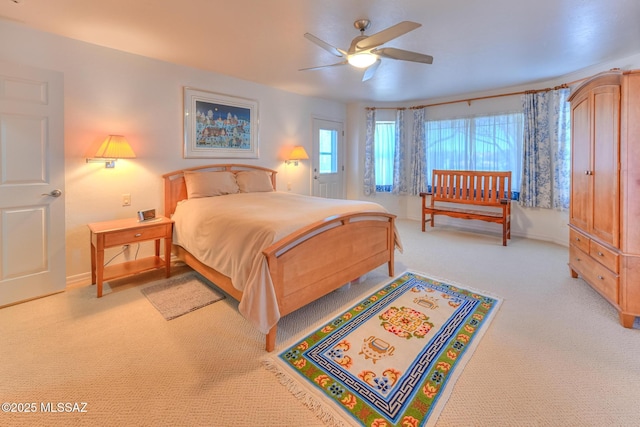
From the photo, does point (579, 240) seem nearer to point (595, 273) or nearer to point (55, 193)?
point (595, 273)

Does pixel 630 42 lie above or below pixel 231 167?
above

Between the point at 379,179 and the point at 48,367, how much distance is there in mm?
5588

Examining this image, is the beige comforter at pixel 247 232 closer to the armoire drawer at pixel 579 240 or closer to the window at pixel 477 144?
the armoire drawer at pixel 579 240

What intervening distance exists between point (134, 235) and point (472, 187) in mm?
4892

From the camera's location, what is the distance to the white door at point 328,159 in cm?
562

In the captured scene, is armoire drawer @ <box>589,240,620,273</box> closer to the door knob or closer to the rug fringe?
the rug fringe

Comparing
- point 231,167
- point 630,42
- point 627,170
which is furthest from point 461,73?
point 231,167

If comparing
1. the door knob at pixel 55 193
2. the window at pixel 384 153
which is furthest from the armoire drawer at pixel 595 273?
the door knob at pixel 55 193

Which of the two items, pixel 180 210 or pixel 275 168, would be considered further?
pixel 275 168

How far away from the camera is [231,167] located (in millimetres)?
4211

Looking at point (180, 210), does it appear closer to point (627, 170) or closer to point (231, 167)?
point (231, 167)

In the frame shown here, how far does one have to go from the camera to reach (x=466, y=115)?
5.39 metres

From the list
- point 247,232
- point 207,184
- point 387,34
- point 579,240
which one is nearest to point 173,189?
point 207,184

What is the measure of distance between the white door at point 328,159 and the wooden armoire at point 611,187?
374cm
